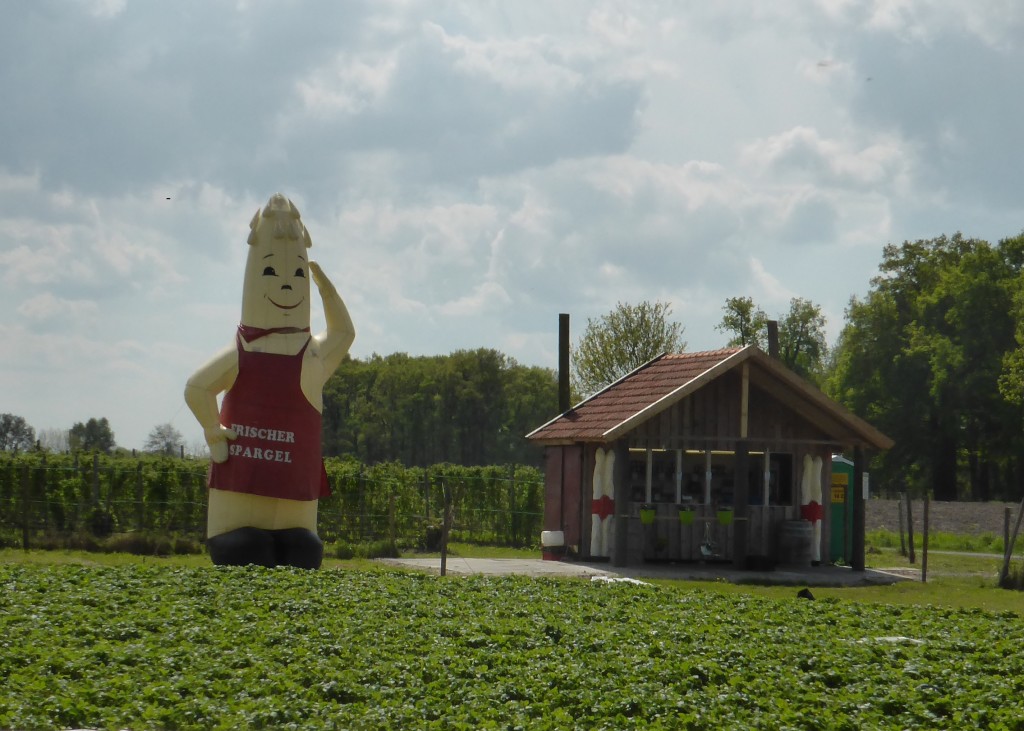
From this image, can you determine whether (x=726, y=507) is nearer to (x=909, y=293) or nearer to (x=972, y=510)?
(x=972, y=510)

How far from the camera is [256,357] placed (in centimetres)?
1491

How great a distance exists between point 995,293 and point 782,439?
105 feet

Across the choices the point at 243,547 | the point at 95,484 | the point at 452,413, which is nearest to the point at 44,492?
the point at 95,484

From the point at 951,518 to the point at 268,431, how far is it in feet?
90.3

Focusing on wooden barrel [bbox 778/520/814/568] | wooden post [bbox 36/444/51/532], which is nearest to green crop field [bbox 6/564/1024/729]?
wooden barrel [bbox 778/520/814/568]

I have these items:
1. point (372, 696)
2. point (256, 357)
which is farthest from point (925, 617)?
point (256, 357)

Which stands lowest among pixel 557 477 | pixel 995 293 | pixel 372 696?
pixel 372 696

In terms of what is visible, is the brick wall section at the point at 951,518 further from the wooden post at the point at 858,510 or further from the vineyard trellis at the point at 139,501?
the vineyard trellis at the point at 139,501

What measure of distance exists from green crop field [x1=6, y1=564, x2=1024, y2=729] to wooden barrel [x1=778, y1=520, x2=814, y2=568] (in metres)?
9.08

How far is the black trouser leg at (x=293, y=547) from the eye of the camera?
14.9 meters

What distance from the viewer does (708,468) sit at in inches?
862

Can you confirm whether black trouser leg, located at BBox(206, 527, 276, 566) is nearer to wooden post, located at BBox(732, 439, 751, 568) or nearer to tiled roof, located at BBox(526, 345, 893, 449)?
tiled roof, located at BBox(526, 345, 893, 449)

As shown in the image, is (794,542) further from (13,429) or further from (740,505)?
(13,429)

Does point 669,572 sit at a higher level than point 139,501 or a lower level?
lower
